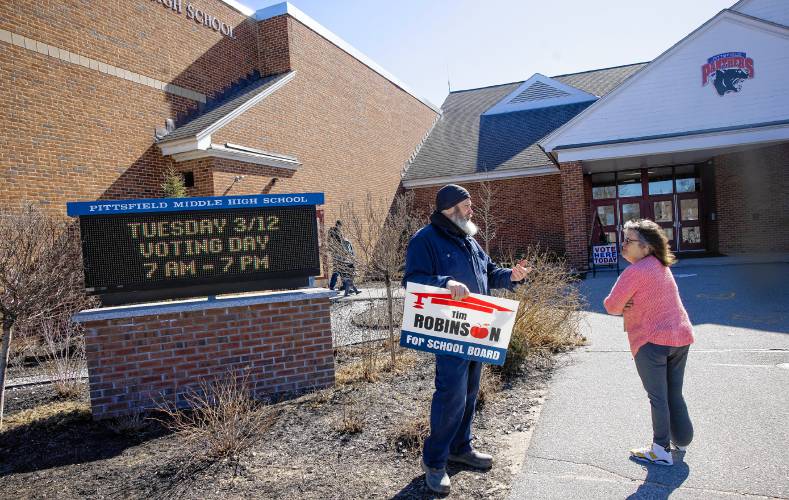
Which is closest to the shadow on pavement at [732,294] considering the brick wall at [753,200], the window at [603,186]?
the brick wall at [753,200]

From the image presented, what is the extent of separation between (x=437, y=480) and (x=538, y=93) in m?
23.1

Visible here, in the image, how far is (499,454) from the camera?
3.83 meters

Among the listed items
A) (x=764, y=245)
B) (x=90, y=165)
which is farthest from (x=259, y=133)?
(x=764, y=245)

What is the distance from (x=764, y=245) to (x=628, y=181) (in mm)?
4984

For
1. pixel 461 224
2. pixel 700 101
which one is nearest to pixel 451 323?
pixel 461 224

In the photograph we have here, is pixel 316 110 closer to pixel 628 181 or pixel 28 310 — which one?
pixel 628 181

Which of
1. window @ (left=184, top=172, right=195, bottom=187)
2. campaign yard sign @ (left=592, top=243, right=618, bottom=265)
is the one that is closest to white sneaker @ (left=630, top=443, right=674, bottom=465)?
window @ (left=184, top=172, right=195, bottom=187)

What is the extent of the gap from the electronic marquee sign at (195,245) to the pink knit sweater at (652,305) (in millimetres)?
3182

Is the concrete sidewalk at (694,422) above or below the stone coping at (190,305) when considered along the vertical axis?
below

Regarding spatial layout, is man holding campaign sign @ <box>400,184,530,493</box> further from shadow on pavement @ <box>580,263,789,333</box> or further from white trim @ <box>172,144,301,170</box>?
white trim @ <box>172,144,301,170</box>

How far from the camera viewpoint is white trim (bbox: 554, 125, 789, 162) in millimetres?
14369

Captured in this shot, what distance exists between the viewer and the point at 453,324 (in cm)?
348

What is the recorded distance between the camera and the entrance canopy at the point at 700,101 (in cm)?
1433

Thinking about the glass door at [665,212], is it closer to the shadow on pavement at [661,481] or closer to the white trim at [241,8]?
the white trim at [241,8]
